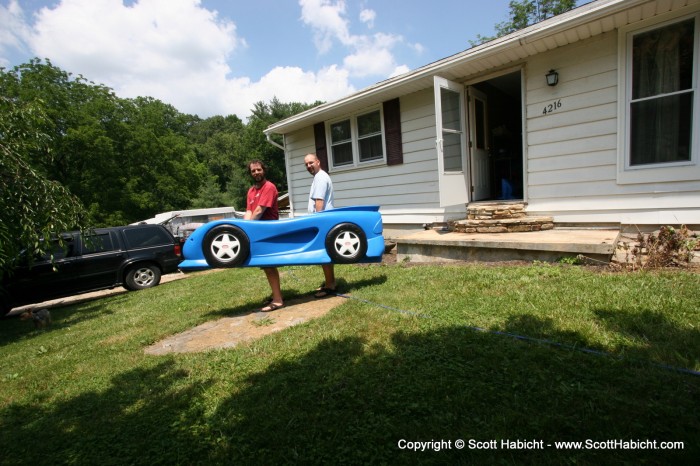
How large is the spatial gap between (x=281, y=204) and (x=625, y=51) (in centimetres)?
2034

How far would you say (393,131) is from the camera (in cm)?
752

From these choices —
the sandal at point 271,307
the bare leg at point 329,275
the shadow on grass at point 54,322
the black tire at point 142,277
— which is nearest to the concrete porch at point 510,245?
the bare leg at point 329,275

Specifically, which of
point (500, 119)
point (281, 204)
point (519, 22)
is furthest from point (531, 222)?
point (519, 22)

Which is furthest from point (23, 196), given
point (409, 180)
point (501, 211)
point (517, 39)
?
point (517, 39)

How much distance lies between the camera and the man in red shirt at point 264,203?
13.4 ft

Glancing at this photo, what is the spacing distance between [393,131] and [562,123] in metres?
3.17

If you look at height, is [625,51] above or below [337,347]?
above

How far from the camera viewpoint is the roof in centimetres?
439

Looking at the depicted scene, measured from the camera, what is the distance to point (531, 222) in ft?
18.3

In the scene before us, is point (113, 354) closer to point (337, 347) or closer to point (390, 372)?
point (337, 347)

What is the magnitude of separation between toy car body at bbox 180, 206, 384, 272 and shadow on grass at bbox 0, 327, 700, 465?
146cm

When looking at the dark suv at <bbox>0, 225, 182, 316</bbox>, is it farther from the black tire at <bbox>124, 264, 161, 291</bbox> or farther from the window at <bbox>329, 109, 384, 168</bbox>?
the window at <bbox>329, 109, 384, 168</bbox>

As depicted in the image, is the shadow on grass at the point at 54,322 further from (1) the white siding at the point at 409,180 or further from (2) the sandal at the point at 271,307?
(1) the white siding at the point at 409,180

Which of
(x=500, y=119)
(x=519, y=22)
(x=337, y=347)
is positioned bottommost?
(x=337, y=347)
